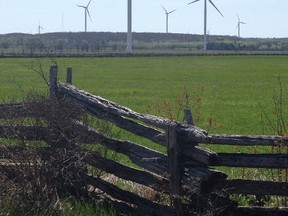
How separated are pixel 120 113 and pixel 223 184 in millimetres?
1632

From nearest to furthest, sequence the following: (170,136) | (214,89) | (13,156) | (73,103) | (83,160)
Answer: (170,136)
(13,156)
(83,160)
(73,103)
(214,89)

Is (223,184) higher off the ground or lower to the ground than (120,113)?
lower

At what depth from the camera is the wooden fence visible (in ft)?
22.4

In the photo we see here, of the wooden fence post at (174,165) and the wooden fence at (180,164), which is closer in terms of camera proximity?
the wooden fence at (180,164)

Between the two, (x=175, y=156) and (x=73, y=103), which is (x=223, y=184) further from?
(x=73, y=103)

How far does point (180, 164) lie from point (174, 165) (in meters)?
0.07

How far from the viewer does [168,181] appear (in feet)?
24.0

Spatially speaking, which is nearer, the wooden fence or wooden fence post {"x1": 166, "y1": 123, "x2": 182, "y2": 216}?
the wooden fence

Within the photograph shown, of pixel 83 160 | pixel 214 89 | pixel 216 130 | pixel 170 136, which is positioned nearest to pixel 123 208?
pixel 83 160

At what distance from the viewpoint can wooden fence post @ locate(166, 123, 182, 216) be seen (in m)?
7.04

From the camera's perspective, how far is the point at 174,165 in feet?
23.2

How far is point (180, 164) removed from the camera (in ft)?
23.3

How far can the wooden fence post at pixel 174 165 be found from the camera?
277 inches

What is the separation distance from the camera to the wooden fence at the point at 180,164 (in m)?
6.84
